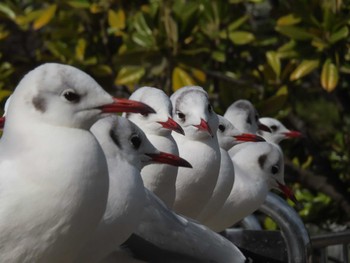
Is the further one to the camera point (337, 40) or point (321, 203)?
point (321, 203)

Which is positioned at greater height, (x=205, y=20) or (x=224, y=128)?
(x=224, y=128)

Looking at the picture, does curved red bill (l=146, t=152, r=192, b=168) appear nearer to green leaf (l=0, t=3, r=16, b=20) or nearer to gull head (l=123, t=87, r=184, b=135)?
gull head (l=123, t=87, r=184, b=135)

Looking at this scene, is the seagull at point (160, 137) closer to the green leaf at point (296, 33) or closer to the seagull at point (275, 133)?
the seagull at point (275, 133)

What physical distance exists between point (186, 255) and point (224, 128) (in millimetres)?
1196

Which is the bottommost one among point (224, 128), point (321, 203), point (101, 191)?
point (321, 203)

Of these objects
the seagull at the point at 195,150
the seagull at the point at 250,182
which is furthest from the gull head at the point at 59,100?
the seagull at the point at 250,182

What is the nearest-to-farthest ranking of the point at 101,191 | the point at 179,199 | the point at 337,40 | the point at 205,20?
the point at 101,191 → the point at 179,199 → the point at 337,40 → the point at 205,20

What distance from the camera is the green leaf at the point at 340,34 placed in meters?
5.55

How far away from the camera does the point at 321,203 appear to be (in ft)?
20.1

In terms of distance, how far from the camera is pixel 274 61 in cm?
595

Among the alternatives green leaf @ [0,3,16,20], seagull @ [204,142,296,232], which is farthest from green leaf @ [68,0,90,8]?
seagull @ [204,142,296,232]

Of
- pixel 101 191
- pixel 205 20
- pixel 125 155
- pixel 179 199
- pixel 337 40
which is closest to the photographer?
pixel 101 191

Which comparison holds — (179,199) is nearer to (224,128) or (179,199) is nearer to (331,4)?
(224,128)

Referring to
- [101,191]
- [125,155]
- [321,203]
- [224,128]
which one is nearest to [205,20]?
[321,203]
